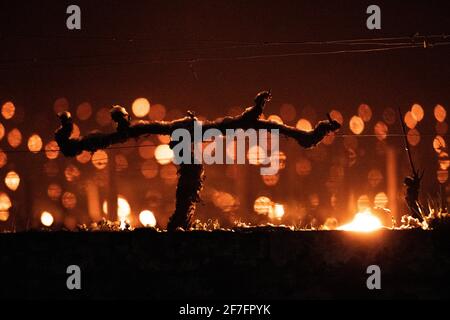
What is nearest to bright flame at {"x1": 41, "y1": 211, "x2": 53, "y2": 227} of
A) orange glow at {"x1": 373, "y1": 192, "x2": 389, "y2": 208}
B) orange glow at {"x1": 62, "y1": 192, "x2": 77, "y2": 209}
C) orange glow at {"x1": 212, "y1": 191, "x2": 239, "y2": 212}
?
orange glow at {"x1": 62, "y1": 192, "x2": 77, "y2": 209}

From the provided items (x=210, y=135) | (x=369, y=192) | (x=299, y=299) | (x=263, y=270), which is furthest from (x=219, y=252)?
(x=369, y=192)

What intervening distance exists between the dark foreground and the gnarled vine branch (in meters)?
2.43

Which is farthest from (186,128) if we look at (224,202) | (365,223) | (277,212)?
(224,202)

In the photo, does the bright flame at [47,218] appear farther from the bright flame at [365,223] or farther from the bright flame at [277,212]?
the bright flame at [365,223]

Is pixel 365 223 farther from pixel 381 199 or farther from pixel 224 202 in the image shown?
pixel 381 199

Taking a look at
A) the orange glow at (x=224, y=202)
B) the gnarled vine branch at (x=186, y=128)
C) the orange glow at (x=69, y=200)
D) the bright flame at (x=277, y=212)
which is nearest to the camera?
the gnarled vine branch at (x=186, y=128)

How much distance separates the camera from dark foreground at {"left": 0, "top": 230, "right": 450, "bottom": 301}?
47.1 ft

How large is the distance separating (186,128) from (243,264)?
430 cm

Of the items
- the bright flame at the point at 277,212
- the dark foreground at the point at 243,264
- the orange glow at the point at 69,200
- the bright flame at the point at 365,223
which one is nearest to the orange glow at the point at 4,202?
the orange glow at the point at 69,200

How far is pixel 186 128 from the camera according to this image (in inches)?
679

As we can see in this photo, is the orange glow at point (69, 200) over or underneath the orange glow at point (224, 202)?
over

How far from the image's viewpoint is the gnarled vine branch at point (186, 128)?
17.1 meters

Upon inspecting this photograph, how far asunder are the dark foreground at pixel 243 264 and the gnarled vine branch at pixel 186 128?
2433mm

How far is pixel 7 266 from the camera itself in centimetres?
1512
